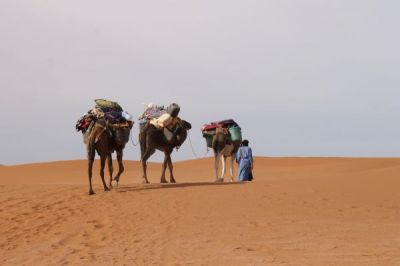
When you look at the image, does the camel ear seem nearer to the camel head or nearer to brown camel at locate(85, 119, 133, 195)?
the camel head

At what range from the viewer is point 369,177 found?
17.8 m

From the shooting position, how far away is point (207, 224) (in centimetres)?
1034

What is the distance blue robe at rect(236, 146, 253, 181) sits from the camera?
18.3 meters

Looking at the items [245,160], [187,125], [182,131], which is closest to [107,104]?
[182,131]

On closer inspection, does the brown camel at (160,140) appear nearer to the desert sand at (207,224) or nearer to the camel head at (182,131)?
the camel head at (182,131)

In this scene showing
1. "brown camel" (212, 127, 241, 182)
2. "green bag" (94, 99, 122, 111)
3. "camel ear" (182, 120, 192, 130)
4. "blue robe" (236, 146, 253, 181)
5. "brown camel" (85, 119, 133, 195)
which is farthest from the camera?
"brown camel" (212, 127, 241, 182)

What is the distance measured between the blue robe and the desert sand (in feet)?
6.84

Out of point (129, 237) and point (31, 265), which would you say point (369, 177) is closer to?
point (129, 237)

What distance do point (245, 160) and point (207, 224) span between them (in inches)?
327

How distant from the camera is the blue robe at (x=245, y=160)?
18.3 metres

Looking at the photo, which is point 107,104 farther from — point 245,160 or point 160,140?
point 245,160

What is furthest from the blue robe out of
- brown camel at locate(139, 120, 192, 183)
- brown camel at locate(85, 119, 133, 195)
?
brown camel at locate(85, 119, 133, 195)

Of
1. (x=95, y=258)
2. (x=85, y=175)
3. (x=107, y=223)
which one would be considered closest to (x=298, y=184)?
(x=107, y=223)

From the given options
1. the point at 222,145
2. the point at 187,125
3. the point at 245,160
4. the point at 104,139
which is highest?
the point at 187,125
